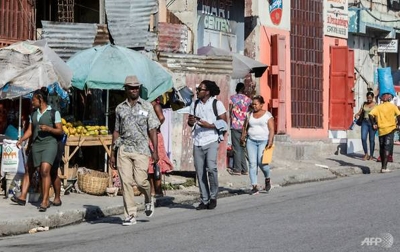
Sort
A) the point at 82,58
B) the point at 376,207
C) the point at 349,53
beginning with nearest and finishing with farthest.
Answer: the point at 376,207 → the point at 82,58 → the point at 349,53

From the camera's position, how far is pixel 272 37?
24.7m

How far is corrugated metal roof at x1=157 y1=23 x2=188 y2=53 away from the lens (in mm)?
19406

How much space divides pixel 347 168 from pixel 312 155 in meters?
2.50

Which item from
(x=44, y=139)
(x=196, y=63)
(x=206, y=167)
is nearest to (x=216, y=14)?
(x=196, y=63)

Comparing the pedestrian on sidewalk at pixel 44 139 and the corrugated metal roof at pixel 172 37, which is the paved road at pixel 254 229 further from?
the corrugated metal roof at pixel 172 37

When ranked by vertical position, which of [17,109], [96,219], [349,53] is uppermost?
[349,53]

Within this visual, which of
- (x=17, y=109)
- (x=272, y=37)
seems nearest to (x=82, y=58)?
(x=17, y=109)

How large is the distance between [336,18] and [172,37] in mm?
9780

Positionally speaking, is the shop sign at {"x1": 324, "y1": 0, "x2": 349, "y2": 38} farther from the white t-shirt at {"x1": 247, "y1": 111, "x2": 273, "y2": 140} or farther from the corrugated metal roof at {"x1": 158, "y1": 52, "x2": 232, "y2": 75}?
the white t-shirt at {"x1": 247, "y1": 111, "x2": 273, "y2": 140}

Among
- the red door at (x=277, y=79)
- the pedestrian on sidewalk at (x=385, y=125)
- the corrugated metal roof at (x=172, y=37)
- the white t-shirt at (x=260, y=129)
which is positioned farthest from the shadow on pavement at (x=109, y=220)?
the red door at (x=277, y=79)

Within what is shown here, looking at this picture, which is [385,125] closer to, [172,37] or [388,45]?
[172,37]

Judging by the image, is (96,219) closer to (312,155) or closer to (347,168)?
(347,168)

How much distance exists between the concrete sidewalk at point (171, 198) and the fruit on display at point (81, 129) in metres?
1.04

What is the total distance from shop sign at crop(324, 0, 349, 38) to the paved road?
13.1 metres
